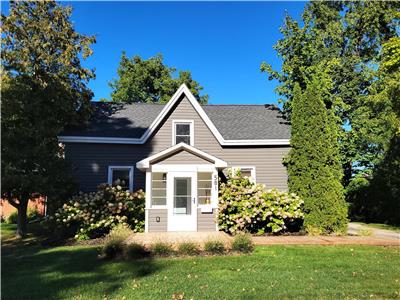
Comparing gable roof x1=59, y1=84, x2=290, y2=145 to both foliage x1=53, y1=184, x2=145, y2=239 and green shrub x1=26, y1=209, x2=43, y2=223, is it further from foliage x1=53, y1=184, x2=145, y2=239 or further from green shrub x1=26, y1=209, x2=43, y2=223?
green shrub x1=26, y1=209, x2=43, y2=223

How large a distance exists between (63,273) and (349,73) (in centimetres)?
1985

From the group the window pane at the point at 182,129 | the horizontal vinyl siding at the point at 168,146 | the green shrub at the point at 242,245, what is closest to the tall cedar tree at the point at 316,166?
the horizontal vinyl siding at the point at 168,146

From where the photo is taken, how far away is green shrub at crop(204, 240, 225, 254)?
8.91 meters

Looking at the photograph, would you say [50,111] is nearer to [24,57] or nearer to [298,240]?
[24,57]

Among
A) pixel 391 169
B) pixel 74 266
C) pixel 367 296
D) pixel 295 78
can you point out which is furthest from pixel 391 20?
pixel 74 266

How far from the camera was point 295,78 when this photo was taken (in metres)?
18.7

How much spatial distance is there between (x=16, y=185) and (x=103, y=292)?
26.0 ft

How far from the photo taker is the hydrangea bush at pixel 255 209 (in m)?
12.6

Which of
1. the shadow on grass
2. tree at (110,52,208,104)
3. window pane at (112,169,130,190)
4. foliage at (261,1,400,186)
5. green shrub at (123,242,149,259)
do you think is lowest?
the shadow on grass

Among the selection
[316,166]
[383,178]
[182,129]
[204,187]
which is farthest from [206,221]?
[383,178]

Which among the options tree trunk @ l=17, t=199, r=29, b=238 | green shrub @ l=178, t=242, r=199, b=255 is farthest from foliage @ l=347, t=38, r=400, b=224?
tree trunk @ l=17, t=199, r=29, b=238

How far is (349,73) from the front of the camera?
21.1 metres

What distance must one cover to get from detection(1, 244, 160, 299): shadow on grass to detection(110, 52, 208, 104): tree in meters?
26.3

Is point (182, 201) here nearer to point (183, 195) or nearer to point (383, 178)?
point (183, 195)
